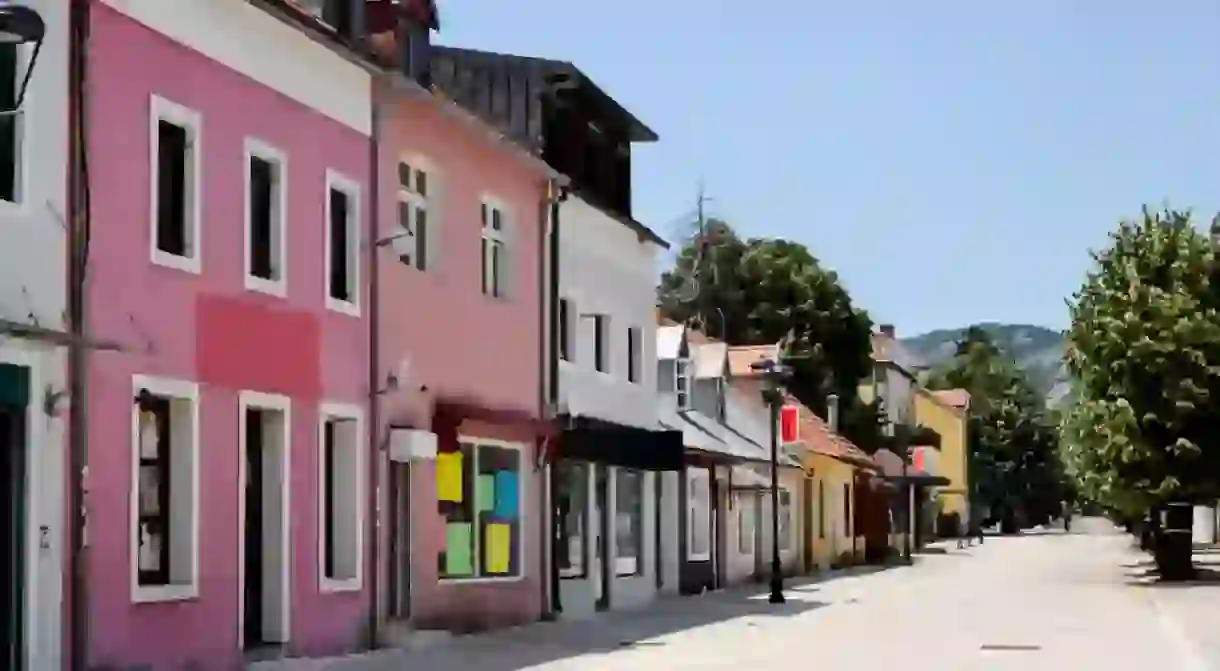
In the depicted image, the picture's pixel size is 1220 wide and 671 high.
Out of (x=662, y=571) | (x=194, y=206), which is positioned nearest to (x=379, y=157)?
(x=194, y=206)

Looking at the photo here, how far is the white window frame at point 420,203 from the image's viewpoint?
75.4ft

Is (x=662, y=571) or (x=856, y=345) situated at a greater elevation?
(x=856, y=345)

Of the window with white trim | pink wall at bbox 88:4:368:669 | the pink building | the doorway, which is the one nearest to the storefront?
the pink building

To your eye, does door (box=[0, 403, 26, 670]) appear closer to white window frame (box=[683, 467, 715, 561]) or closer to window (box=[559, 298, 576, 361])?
window (box=[559, 298, 576, 361])

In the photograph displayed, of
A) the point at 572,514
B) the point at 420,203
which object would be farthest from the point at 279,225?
the point at 572,514

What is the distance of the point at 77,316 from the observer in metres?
15.5

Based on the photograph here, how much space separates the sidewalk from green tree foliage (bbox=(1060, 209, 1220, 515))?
8019 mm

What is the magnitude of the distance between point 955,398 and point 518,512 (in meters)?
101

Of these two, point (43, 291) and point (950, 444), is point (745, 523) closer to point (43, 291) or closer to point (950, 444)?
point (43, 291)

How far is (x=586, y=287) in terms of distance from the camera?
31219 mm

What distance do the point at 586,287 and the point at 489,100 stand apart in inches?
135

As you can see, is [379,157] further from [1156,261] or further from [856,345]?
[856,345]

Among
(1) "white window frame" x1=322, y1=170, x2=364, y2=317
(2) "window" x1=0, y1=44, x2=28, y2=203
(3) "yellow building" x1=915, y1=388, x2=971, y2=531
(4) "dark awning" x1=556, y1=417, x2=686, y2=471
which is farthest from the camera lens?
(3) "yellow building" x1=915, y1=388, x2=971, y2=531

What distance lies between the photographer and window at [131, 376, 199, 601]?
Result: 55.4 ft
